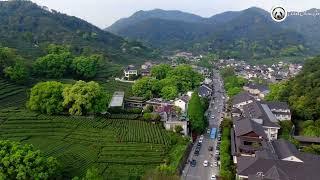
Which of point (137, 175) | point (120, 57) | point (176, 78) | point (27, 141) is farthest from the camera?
point (120, 57)

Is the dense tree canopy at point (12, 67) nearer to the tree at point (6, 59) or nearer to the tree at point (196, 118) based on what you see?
the tree at point (6, 59)

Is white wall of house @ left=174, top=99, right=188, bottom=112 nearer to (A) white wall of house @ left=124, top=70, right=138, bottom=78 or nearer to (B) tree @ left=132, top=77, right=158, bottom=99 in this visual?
(B) tree @ left=132, top=77, right=158, bottom=99

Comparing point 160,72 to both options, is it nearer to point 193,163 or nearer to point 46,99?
point 46,99

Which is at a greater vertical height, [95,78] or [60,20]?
[60,20]

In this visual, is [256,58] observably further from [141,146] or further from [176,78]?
[141,146]

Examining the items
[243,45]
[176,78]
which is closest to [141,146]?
[176,78]

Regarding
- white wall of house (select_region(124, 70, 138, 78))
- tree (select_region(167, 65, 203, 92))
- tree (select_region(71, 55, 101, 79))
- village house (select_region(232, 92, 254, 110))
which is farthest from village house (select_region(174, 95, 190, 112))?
white wall of house (select_region(124, 70, 138, 78))

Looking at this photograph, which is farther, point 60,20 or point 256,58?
point 256,58
